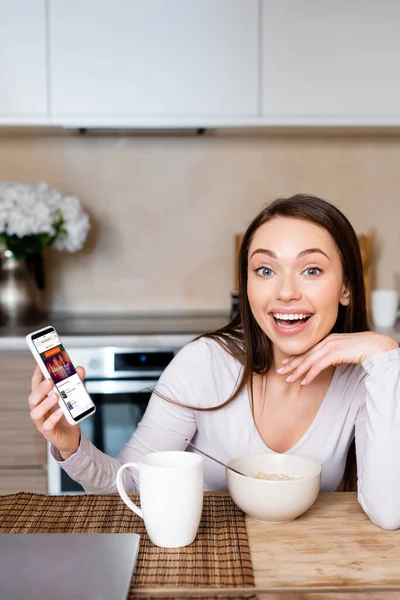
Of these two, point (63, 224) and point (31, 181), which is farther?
point (31, 181)

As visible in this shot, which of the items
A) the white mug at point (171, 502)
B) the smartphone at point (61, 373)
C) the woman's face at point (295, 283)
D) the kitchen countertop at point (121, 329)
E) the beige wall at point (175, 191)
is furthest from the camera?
the beige wall at point (175, 191)

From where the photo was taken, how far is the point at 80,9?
2.29 metres

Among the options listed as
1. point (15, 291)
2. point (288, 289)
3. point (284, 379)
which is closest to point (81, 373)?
point (288, 289)

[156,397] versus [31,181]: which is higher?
[31,181]

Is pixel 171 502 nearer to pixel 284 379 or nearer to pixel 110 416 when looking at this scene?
pixel 284 379

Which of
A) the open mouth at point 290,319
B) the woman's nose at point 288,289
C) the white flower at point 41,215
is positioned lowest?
the open mouth at point 290,319

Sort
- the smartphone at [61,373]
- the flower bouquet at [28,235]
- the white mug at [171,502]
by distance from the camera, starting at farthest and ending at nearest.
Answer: the flower bouquet at [28,235]
the smartphone at [61,373]
the white mug at [171,502]

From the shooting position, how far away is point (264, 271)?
1306 mm

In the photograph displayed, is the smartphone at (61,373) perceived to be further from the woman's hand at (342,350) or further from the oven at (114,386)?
the oven at (114,386)

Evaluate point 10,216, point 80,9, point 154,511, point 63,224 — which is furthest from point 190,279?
point 154,511

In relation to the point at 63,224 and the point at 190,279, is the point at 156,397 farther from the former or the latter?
the point at 190,279

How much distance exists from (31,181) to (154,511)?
201cm

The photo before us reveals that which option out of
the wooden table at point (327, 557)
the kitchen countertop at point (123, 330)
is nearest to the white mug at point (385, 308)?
the kitchen countertop at point (123, 330)

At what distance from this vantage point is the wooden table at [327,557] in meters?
0.80
